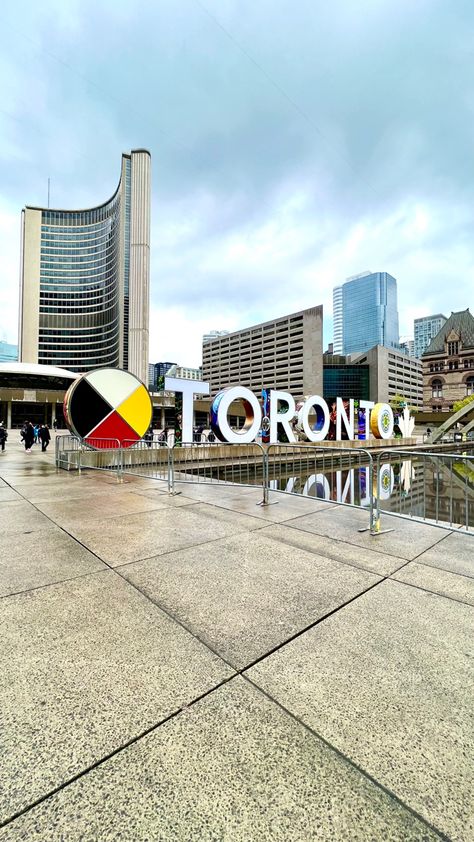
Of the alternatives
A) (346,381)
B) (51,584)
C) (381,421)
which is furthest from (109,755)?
(346,381)

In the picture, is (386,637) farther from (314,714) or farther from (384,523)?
(384,523)

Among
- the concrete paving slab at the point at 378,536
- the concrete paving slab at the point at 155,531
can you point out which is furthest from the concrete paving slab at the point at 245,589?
the concrete paving slab at the point at 378,536

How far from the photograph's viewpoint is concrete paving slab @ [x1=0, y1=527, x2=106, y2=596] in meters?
3.83

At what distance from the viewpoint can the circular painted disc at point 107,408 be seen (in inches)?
550

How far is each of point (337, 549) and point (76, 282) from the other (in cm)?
15914

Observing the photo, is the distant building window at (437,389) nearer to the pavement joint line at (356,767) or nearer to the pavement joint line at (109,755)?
the pavement joint line at (356,767)

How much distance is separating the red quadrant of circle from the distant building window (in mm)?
112511

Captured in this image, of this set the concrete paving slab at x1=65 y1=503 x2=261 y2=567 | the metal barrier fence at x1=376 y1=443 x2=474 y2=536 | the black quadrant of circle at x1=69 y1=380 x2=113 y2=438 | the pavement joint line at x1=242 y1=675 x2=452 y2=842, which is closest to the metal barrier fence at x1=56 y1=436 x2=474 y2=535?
the metal barrier fence at x1=376 y1=443 x2=474 y2=536

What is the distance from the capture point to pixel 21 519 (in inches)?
250

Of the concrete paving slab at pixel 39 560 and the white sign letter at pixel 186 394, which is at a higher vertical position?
the white sign letter at pixel 186 394

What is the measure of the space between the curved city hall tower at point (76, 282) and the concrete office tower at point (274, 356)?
189 feet

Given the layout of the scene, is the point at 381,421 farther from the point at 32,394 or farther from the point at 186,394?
the point at 32,394

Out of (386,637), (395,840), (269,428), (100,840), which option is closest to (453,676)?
(386,637)

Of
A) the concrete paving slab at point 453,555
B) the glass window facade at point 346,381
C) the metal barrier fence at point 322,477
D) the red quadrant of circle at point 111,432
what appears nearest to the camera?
the concrete paving slab at point 453,555
